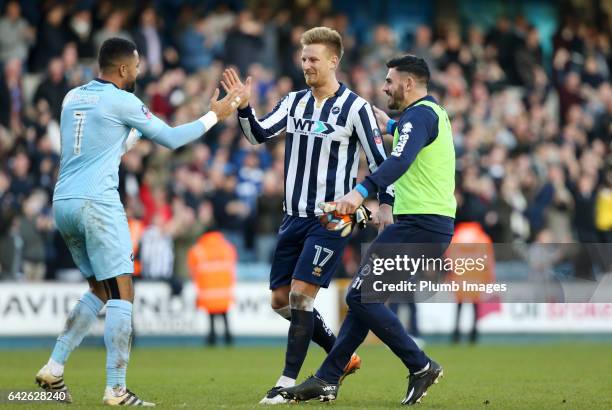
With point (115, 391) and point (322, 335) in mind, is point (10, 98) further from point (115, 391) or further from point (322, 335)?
point (115, 391)

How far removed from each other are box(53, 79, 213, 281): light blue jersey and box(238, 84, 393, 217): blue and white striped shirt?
1009 mm

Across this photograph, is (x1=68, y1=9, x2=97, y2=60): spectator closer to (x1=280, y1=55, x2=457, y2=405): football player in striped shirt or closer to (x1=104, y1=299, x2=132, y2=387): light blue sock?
(x1=280, y1=55, x2=457, y2=405): football player in striped shirt

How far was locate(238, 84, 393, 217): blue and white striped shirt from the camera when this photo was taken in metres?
9.45

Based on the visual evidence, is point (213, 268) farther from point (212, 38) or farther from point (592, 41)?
point (592, 41)

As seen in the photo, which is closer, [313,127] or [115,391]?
[115,391]

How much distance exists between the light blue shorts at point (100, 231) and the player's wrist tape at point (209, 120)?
0.87m

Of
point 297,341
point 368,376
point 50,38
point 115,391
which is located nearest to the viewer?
point 115,391

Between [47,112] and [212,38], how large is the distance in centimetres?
443

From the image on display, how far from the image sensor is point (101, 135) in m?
8.80

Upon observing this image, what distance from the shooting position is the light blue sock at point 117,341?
→ 8695 millimetres

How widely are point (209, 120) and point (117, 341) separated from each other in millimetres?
1737

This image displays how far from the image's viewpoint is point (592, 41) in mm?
26359

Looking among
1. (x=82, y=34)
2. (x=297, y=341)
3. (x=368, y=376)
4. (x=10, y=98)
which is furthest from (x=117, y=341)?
(x=82, y=34)

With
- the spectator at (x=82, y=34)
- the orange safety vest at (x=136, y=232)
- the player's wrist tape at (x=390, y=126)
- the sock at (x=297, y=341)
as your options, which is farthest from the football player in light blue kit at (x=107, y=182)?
the spectator at (x=82, y=34)
